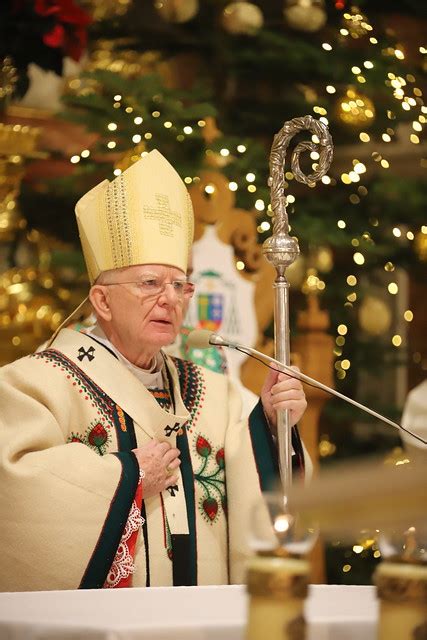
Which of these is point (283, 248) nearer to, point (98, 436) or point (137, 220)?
point (137, 220)

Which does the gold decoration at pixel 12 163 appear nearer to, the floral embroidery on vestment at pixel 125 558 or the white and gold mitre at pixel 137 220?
the white and gold mitre at pixel 137 220

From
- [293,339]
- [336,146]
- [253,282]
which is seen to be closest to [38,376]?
[253,282]

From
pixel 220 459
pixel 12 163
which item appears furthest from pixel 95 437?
pixel 12 163

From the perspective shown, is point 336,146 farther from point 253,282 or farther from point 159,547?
point 159,547

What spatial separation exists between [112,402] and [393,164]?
4329 mm

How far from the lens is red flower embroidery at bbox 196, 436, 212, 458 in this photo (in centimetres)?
406

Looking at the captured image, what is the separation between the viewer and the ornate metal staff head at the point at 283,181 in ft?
12.3

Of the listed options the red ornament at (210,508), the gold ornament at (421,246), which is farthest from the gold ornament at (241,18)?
the red ornament at (210,508)

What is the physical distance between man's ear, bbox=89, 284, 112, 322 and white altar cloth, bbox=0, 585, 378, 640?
3.95ft

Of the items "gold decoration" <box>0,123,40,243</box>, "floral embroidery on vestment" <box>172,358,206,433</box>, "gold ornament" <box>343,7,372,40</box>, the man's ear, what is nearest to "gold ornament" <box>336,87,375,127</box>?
"gold ornament" <box>343,7,372,40</box>

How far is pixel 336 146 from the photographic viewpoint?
6.84 m

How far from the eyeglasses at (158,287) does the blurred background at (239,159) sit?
139cm

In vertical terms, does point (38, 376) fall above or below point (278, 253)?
below

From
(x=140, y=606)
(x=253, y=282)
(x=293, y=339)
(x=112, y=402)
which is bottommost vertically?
(x=293, y=339)
